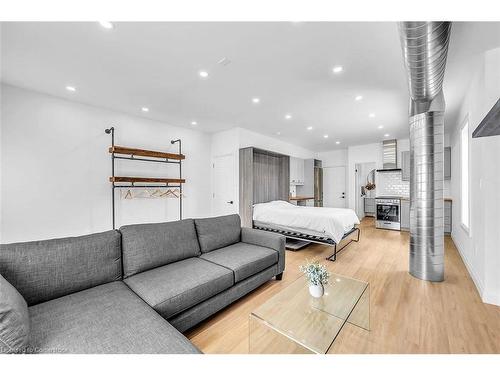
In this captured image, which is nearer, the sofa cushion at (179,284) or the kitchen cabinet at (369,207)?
the sofa cushion at (179,284)

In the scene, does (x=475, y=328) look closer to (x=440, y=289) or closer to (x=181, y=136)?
(x=440, y=289)

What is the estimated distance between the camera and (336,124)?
4.73 m

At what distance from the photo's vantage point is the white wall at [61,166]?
286 centimetres

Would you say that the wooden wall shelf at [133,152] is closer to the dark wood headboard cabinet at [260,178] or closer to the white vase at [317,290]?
the dark wood headboard cabinet at [260,178]

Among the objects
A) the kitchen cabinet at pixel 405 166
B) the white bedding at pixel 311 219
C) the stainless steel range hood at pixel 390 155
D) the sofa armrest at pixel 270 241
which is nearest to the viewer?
Result: the sofa armrest at pixel 270 241

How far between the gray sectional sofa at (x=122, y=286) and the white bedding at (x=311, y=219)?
4.58 feet

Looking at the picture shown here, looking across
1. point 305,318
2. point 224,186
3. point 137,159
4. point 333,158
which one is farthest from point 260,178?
point 333,158

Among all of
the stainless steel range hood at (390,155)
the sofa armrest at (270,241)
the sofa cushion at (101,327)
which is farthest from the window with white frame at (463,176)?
Answer: the sofa cushion at (101,327)

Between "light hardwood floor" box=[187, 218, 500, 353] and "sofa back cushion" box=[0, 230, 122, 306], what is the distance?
0.95 meters

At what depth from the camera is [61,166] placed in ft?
10.7

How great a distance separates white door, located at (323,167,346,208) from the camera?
7.75 meters

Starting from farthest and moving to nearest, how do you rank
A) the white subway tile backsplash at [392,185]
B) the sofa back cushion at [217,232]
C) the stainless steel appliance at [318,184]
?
the stainless steel appliance at [318,184]
the white subway tile backsplash at [392,185]
the sofa back cushion at [217,232]

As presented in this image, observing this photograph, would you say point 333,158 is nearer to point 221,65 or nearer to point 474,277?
point 474,277
